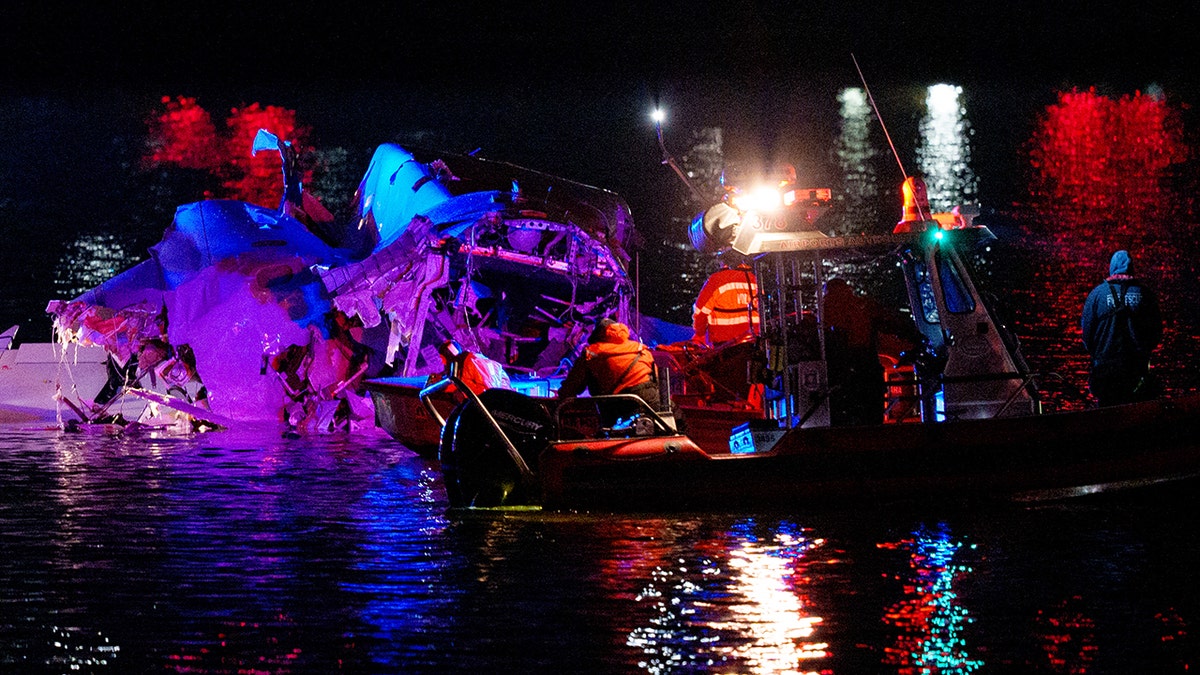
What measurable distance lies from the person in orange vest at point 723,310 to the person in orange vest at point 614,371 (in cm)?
343

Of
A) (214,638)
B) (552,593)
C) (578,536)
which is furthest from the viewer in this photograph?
(578,536)

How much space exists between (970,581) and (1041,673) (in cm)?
190

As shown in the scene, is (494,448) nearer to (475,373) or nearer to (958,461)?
(958,461)

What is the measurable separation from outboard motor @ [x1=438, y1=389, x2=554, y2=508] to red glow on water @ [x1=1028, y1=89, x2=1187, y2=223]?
102 ft

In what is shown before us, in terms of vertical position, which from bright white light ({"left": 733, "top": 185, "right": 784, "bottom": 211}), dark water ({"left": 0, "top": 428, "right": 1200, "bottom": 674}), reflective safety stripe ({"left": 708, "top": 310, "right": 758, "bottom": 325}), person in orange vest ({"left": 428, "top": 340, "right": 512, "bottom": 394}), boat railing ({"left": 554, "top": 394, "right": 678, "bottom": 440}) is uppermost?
bright white light ({"left": 733, "top": 185, "right": 784, "bottom": 211})

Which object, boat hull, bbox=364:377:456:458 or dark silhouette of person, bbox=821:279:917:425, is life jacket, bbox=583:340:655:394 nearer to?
dark silhouette of person, bbox=821:279:917:425

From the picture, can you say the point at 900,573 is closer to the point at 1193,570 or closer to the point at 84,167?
the point at 1193,570

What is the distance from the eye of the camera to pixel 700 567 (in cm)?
892

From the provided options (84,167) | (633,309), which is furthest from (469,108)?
(633,309)

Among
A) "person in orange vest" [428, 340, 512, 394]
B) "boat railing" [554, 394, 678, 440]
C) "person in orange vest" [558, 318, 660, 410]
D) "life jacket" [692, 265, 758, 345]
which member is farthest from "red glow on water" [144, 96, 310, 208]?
"person in orange vest" [558, 318, 660, 410]

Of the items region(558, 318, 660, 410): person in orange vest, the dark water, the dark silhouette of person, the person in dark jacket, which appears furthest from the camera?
region(558, 318, 660, 410): person in orange vest

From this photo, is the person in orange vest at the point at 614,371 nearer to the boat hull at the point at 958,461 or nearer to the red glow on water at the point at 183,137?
the boat hull at the point at 958,461

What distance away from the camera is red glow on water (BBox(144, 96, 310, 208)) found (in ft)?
194

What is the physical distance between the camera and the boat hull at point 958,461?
34.3 feet
